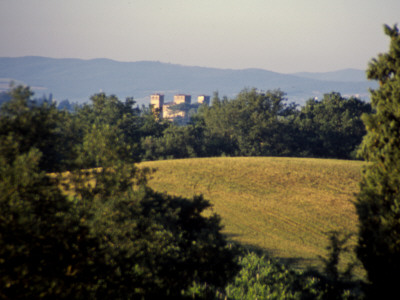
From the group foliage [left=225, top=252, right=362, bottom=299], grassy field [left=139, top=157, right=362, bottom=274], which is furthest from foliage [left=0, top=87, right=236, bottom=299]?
grassy field [left=139, top=157, right=362, bottom=274]

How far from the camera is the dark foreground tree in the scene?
11852 millimetres

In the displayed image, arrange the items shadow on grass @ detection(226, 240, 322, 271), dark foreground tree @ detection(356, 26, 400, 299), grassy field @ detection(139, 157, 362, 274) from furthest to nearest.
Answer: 1. grassy field @ detection(139, 157, 362, 274)
2. shadow on grass @ detection(226, 240, 322, 271)
3. dark foreground tree @ detection(356, 26, 400, 299)

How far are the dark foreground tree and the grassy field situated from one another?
340 inches

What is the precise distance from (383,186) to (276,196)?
2149 centimetres

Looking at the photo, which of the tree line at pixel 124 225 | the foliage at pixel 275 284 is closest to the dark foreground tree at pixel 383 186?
the tree line at pixel 124 225

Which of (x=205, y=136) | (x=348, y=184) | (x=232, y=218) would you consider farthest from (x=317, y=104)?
(x=232, y=218)

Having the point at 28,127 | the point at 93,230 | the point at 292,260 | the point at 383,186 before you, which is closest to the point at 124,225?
the point at 93,230

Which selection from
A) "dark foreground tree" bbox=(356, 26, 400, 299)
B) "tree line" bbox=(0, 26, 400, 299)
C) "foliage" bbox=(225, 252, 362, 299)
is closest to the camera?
"tree line" bbox=(0, 26, 400, 299)

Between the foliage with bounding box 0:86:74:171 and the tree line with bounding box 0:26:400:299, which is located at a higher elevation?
the foliage with bounding box 0:86:74:171

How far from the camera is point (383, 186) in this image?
12.7 meters

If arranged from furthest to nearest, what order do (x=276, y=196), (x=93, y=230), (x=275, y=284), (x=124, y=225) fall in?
(x=276, y=196), (x=275, y=284), (x=124, y=225), (x=93, y=230)

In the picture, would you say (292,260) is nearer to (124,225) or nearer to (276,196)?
(276,196)

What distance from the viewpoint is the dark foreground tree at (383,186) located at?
11.9 meters

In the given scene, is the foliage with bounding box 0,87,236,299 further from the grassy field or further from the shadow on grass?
the grassy field
